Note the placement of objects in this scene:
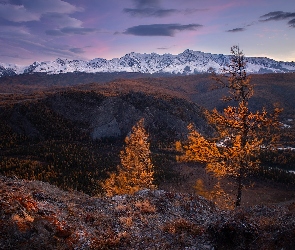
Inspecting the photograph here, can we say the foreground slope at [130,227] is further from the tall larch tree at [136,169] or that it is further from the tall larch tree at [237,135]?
the tall larch tree at [136,169]

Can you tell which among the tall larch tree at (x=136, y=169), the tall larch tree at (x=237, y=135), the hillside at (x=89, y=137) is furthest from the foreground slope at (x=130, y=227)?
the hillside at (x=89, y=137)

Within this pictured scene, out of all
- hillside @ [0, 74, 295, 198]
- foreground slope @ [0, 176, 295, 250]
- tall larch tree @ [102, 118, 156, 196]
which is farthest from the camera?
hillside @ [0, 74, 295, 198]

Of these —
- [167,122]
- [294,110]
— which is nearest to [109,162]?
[167,122]

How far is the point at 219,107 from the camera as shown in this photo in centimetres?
17175

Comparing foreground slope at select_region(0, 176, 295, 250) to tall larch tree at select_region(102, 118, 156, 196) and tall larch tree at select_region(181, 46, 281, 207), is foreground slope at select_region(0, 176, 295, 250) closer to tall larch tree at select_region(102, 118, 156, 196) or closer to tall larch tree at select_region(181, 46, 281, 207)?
tall larch tree at select_region(181, 46, 281, 207)

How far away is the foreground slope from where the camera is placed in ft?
32.1

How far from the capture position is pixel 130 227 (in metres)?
12.5

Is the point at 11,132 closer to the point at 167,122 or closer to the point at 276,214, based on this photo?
the point at 167,122

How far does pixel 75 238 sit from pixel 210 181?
146 ft

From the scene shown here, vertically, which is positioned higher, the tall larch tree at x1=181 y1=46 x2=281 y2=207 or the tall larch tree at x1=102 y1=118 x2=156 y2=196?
the tall larch tree at x1=181 y1=46 x2=281 y2=207

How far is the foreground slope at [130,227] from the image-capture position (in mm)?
9773

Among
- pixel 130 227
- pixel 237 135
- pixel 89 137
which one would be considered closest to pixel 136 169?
pixel 237 135

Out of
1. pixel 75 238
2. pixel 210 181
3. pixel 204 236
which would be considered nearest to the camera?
pixel 75 238

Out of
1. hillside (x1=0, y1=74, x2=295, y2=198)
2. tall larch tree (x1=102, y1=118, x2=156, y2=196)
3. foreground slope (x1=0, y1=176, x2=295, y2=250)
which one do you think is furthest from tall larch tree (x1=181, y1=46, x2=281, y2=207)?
hillside (x1=0, y1=74, x2=295, y2=198)
